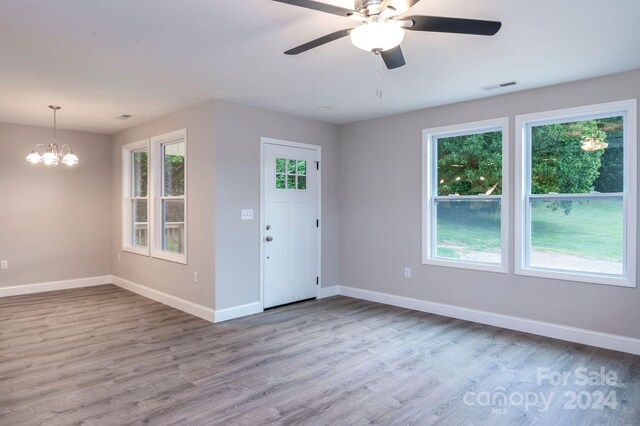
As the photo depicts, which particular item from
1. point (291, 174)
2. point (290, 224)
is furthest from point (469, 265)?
point (291, 174)

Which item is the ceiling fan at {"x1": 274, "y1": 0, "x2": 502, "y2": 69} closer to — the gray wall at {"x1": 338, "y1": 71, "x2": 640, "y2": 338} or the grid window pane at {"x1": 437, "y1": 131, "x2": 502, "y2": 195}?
the gray wall at {"x1": 338, "y1": 71, "x2": 640, "y2": 338}

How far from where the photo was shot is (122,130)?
643cm

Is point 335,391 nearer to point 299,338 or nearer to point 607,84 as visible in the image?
point 299,338

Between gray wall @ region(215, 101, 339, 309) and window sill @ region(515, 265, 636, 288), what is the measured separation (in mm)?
3069

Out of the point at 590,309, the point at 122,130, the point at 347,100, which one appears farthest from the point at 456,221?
the point at 122,130

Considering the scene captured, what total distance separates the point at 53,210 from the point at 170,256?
2509 mm

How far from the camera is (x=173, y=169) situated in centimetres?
550

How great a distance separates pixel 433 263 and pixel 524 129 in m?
1.84

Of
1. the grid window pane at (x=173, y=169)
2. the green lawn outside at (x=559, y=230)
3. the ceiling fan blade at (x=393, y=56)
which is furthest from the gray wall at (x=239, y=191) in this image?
the ceiling fan blade at (x=393, y=56)

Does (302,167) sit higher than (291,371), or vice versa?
(302,167)

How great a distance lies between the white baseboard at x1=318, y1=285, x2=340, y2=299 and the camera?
577 cm

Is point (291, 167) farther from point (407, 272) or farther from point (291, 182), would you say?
point (407, 272)

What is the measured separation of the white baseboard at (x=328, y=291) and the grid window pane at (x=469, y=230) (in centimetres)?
172

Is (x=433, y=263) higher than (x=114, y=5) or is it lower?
lower
